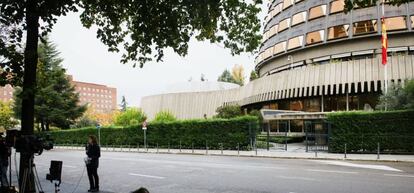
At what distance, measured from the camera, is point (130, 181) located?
1576 cm

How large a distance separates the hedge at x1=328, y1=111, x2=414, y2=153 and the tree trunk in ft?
74.2

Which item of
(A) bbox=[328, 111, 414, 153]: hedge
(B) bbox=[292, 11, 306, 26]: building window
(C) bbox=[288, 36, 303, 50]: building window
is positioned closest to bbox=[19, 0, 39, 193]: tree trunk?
(A) bbox=[328, 111, 414, 153]: hedge

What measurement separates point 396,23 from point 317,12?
9.67 meters

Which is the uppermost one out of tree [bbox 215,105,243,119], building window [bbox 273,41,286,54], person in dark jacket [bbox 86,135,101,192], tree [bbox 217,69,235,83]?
tree [bbox 217,69,235,83]

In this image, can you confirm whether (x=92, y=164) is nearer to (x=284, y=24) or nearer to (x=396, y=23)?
(x=396, y=23)

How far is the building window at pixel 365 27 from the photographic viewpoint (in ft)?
156

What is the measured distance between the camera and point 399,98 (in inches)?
1255

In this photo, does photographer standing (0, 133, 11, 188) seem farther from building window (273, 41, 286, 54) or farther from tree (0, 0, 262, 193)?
building window (273, 41, 286, 54)

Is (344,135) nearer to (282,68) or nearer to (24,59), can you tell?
(24,59)

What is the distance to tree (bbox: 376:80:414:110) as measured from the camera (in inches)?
1214

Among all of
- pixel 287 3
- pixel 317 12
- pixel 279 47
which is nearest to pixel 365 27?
pixel 317 12

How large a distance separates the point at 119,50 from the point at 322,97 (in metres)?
38.9

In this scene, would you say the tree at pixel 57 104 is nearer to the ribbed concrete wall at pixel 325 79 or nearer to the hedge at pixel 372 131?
the ribbed concrete wall at pixel 325 79

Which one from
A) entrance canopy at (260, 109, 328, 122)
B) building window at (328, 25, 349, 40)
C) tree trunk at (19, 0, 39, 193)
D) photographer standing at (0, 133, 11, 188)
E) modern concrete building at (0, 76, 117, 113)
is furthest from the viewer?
modern concrete building at (0, 76, 117, 113)
